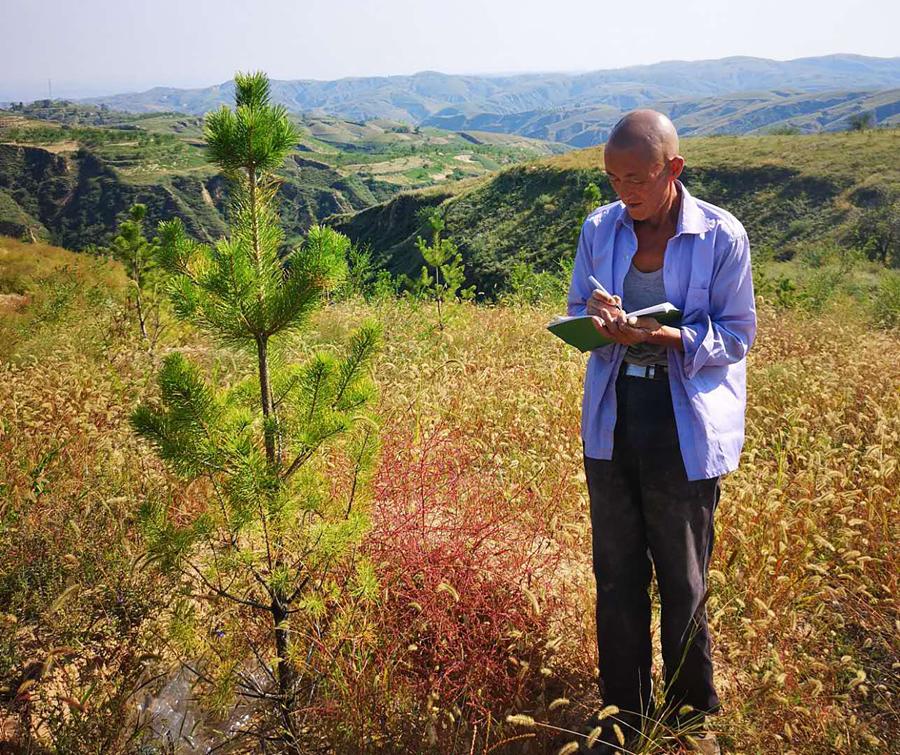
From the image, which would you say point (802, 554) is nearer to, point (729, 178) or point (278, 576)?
point (278, 576)

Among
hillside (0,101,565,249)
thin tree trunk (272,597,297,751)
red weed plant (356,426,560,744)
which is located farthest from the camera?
hillside (0,101,565,249)

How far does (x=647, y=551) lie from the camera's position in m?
2.19

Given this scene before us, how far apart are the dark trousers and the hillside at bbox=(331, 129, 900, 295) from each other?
77.2 feet

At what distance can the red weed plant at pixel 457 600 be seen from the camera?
2.25 m

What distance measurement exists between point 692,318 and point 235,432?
1506mm

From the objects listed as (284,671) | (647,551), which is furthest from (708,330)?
(284,671)

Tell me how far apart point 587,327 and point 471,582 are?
130cm

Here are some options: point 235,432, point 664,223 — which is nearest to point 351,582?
point 235,432

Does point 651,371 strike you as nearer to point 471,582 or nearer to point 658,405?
point 658,405

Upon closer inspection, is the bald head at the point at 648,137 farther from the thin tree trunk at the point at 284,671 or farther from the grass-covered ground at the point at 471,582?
the thin tree trunk at the point at 284,671

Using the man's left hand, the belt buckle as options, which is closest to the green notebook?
the man's left hand

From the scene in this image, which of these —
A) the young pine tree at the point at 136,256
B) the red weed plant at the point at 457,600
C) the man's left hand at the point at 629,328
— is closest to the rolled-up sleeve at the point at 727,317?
the man's left hand at the point at 629,328

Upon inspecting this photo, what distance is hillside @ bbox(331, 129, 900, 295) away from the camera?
31188 mm

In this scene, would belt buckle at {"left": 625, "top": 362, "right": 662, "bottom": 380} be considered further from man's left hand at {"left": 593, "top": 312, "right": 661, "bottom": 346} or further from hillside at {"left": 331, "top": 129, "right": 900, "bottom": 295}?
hillside at {"left": 331, "top": 129, "right": 900, "bottom": 295}
